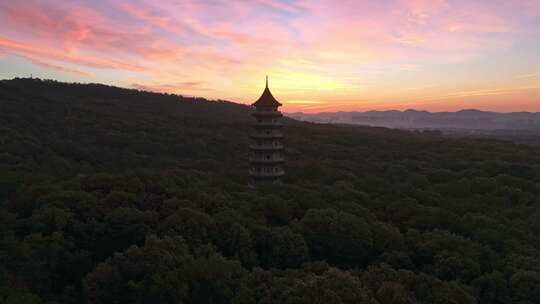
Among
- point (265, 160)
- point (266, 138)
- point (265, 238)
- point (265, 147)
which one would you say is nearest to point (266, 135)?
point (266, 138)

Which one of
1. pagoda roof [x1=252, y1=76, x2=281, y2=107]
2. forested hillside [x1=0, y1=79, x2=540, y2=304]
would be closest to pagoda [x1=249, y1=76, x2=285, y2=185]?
pagoda roof [x1=252, y1=76, x2=281, y2=107]

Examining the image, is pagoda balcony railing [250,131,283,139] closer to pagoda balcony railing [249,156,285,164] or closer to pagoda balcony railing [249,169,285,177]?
pagoda balcony railing [249,156,285,164]

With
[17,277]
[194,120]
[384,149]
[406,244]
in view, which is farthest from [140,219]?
[194,120]

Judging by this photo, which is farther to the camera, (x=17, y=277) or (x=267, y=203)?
(x=267, y=203)

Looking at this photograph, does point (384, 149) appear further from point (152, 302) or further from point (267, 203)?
point (152, 302)

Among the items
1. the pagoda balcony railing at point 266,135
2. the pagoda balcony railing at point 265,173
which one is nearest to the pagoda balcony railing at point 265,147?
the pagoda balcony railing at point 266,135

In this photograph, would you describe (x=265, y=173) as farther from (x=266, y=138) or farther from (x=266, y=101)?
(x=266, y=101)

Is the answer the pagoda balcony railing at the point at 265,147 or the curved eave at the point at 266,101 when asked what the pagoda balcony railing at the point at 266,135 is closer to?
the pagoda balcony railing at the point at 265,147

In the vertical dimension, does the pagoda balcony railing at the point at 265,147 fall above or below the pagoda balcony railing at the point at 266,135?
below
